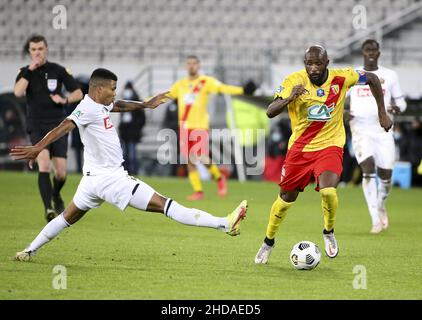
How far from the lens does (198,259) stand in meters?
A: 9.29

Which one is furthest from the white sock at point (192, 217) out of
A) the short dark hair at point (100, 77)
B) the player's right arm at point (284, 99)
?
the short dark hair at point (100, 77)

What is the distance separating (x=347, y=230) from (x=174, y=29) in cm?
1688

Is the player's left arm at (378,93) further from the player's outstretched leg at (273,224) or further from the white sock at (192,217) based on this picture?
the white sock at (192,217)

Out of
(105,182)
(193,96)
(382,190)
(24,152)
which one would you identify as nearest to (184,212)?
(105,182)

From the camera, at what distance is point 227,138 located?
80.0ft

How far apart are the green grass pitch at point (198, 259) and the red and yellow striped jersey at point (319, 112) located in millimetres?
1276

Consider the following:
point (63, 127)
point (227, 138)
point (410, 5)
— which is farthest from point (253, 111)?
point (63, 127)

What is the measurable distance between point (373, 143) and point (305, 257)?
178 inches

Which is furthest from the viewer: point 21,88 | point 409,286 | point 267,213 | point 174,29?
point 174,29

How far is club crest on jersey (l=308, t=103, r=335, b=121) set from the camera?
8.95 meters

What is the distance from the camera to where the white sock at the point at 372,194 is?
486 inches

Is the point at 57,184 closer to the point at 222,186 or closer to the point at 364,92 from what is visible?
the point at 364,92

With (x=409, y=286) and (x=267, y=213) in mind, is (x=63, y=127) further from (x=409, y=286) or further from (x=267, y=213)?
(x=267, y=213)

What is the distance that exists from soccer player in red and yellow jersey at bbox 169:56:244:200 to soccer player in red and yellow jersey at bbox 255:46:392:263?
Answer: 311 inches
